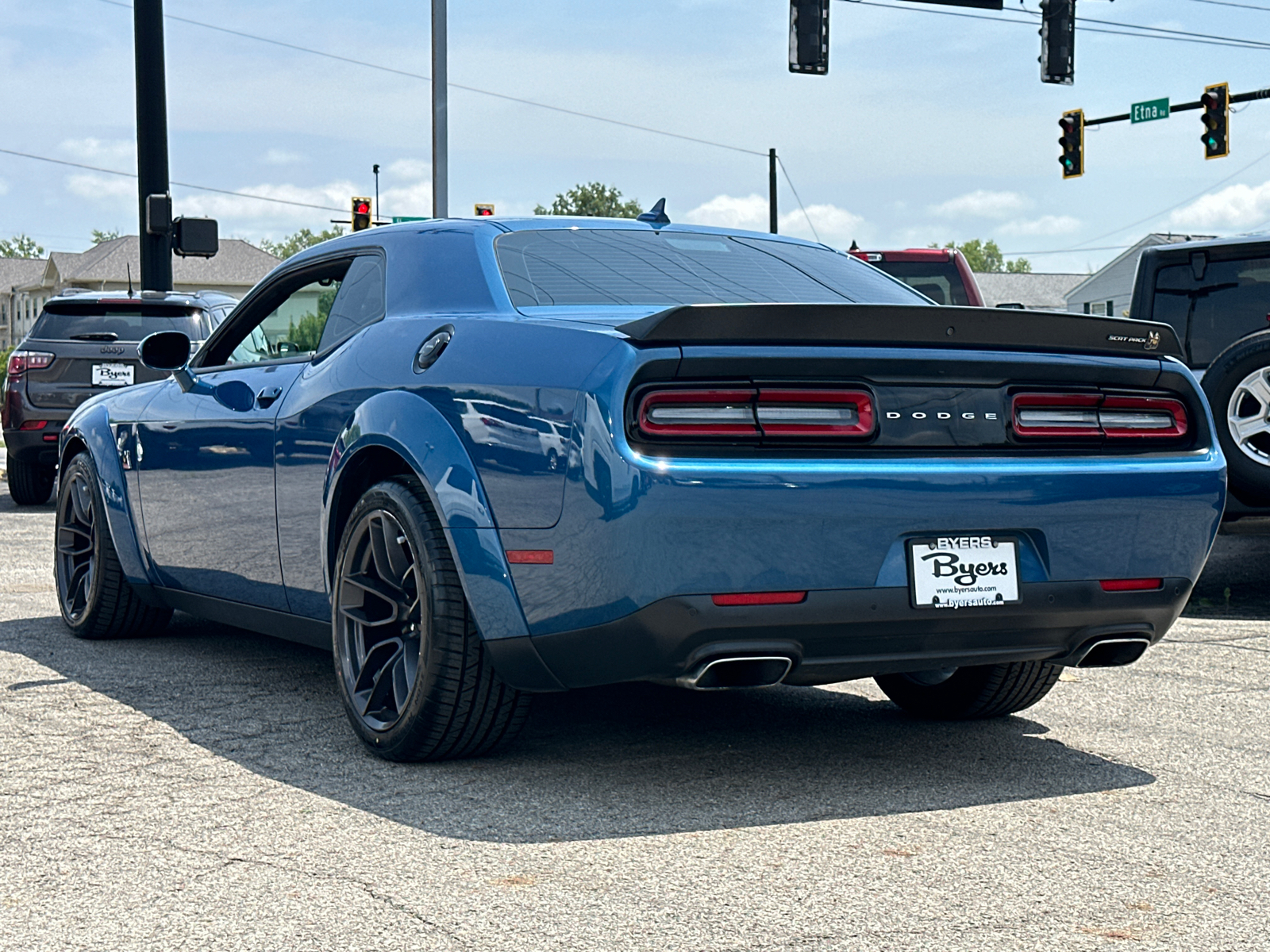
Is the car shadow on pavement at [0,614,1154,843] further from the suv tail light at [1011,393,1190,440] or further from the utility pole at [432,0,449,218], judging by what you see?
the utility pole at [432,0,449,218]

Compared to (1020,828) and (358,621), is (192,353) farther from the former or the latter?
(1020,828)

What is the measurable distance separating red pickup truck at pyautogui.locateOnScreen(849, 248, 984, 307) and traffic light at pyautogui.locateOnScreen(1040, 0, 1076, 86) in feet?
21.4

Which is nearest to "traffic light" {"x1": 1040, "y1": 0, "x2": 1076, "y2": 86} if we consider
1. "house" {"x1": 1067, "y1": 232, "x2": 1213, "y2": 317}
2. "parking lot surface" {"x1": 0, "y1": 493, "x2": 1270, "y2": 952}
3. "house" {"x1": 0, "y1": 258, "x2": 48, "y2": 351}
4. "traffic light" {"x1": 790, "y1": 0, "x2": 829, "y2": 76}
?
"traffic light" {"x1": 790, "y1": 0, "x2": 829, "y2": 76}

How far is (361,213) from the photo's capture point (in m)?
24.4

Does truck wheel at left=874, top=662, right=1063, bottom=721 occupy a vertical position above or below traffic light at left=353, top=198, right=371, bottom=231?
below

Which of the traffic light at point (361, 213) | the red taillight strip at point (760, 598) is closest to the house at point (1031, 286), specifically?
the traffic light at point (361, 213)

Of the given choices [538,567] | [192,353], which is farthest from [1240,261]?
[538,567]

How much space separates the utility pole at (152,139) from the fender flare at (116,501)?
414 inches

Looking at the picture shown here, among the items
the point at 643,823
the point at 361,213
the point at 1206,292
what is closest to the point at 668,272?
the point at 643,823

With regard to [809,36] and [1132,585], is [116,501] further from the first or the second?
[809,36]

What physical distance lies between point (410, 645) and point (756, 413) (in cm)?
123

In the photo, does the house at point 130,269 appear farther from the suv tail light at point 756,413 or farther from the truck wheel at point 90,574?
the suv tail light at point 756,413

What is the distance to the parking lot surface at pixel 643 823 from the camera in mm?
3143

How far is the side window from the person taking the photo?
4.93 metres
